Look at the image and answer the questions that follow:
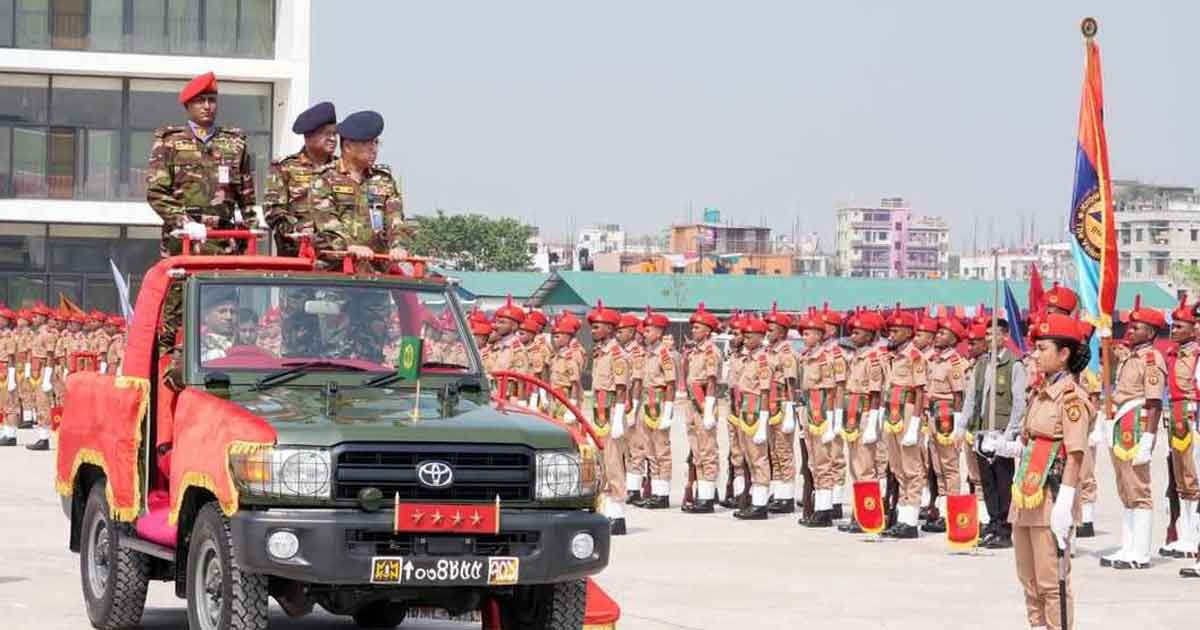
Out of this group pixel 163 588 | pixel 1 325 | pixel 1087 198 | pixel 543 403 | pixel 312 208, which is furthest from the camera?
pixel 1 325

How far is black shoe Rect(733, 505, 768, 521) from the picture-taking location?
21812mm

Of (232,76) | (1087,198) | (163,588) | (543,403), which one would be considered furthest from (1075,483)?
(232,76)

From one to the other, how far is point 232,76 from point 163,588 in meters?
34.0

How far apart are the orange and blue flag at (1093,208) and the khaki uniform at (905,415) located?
1745 mm

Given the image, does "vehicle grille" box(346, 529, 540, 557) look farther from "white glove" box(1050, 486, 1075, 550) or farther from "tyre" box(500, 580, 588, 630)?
"white glove" box(1050, 486, 1075, 550)

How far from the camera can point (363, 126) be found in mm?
12750

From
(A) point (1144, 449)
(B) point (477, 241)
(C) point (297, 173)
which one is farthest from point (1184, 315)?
(B) point (477, 241)

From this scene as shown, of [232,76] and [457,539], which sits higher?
[232,76]

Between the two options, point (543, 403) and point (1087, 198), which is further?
point (543, 403)

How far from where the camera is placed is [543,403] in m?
23.4

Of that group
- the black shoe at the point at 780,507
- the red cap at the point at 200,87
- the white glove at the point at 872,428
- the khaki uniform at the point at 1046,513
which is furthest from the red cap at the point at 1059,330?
the black shoe at the point at 780,507

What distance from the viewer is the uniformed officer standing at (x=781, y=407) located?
72.6 ft

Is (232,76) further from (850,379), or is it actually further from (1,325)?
(850,379)

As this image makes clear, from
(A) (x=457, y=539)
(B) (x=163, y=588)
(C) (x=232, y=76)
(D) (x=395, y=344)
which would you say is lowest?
(B) (x=163, y=588)
